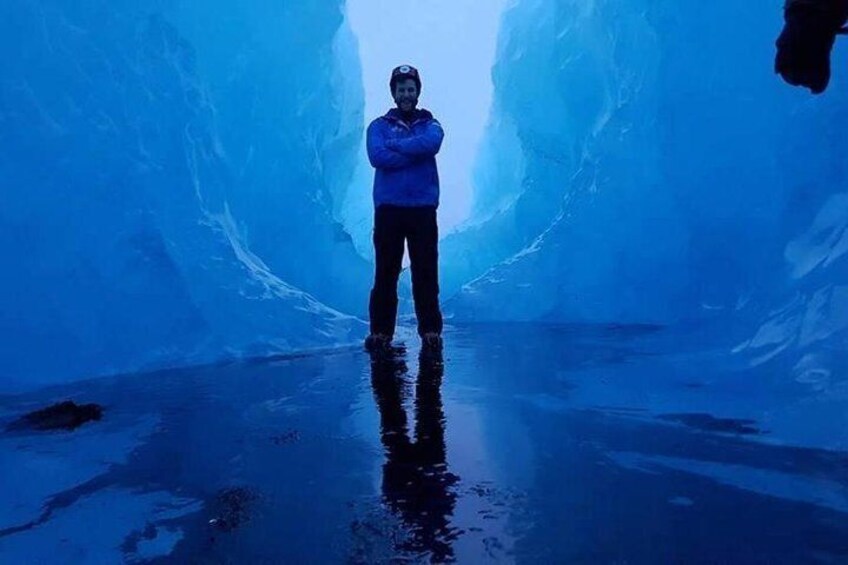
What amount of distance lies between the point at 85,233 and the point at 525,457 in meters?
3.92

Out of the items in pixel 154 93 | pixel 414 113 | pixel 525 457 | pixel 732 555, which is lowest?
pixel 732 555

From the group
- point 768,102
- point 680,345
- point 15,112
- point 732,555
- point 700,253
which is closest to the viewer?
point 732,555

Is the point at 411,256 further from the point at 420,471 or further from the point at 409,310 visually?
the point at 409,310

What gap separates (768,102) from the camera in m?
5.98

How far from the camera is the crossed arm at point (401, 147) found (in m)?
3.90

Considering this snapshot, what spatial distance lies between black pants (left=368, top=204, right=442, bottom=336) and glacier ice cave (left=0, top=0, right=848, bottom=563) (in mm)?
348

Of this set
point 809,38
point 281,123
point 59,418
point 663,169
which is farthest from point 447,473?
point 281,123

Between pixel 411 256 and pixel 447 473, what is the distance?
239 cm

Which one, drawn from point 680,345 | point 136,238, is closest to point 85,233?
point 136,238

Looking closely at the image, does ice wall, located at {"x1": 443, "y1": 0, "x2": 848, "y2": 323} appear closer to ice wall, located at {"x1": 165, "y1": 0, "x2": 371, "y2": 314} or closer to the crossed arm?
ice wall, located at {"x1": 165, "y1": 0, "x2": 371, "y2": 314}

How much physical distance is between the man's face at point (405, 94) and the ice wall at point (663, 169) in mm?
2234

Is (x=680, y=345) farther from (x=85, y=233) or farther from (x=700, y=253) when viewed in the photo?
(x=85, y=233)

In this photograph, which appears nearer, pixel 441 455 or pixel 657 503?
pixel 657 503

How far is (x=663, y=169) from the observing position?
24.4 ft
